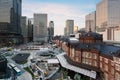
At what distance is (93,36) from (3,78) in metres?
39.7

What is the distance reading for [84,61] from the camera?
220 feet

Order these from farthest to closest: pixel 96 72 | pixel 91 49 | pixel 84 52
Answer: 1. pixel 84 52
2. pixel 91 49
3. pixel 96 72

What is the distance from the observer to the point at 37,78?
60719 millimetres

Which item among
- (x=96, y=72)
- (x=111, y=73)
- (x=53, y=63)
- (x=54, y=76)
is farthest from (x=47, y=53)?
(x=111, y=73)

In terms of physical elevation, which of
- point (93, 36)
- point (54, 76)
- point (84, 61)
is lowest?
point (54, 76)

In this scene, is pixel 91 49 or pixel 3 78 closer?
pixel 3 78

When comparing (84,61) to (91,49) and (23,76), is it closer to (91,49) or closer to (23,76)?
(91,49)

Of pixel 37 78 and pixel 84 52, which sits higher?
pixel 84 52

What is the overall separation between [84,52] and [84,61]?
8.92 feet

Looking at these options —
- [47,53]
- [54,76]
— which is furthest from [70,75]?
[47,53]

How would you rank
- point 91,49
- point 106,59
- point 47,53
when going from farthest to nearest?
point 47,53
point 91,49
point 106,59

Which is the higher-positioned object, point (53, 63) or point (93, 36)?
point (93, 36)

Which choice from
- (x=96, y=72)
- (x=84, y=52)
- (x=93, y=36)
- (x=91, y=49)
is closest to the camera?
(x=96, y=72)

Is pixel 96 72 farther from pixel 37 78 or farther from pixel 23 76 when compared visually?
pixel 23 76
